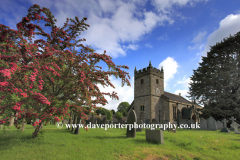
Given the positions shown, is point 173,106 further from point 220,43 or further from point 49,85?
point 49,85

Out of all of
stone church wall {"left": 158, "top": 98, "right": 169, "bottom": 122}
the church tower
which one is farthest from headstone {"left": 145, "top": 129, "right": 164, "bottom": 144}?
stone church wall {"left": 158, "top": 98, "right": 169, "bottom": 122}

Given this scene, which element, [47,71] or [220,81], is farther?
[220,81]

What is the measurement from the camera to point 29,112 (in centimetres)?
548

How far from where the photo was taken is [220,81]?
838 inches

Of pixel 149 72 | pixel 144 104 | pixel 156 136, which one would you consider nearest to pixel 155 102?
pixel 144 104

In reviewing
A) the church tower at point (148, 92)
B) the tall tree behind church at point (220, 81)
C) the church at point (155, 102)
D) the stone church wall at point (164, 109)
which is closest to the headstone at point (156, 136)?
the tall tree behind church at point (220, 81)

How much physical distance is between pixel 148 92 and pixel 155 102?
2625 mm

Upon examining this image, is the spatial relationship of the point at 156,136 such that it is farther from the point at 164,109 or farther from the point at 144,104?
the point at 164,109

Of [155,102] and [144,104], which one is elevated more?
[155,102]

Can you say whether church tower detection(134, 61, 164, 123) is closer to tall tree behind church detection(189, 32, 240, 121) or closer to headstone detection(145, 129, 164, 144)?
tall tree behind church detection(189, 32, 240, 121)

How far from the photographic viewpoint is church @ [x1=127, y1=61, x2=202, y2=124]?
93.0ft

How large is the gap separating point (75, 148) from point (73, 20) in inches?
259

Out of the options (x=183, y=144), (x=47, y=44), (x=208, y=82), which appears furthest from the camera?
(x=208, y=82)

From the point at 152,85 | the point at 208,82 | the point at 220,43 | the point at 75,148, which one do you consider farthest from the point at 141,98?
the point at 75,148
